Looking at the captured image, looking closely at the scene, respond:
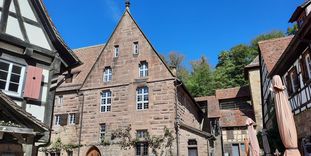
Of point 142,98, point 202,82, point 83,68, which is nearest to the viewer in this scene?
point 142,98

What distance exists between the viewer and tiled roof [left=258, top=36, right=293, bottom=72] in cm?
1725

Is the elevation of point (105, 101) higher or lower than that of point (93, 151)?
higher

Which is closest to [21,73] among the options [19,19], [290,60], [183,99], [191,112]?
[19,19]

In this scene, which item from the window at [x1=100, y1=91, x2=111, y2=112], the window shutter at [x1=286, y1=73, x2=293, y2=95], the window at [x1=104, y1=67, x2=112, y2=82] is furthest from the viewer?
the window at [x1=104, y1=67, x2=112, y2=82]

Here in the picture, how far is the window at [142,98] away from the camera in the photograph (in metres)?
19.1

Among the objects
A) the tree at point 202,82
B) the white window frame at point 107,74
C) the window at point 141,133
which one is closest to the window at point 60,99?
the white window frame at point 107,74

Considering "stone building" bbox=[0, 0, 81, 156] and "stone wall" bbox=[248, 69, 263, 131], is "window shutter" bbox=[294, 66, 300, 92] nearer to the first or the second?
"stone wall" bbox=[248, 69, 263, 131]

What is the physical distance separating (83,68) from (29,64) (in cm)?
1442

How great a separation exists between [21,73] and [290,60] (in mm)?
12196

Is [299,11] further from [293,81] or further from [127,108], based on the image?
[127,108]

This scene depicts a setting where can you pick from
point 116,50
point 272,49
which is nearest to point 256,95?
point 272,49

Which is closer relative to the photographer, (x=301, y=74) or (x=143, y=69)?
(x=301, y=74)

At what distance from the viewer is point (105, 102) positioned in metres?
20.5

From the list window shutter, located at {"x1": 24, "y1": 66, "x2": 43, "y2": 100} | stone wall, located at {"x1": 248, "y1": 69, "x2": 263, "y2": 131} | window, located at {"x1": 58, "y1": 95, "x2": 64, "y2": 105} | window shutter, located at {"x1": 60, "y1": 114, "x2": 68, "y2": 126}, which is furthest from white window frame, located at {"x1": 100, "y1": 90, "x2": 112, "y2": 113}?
stone wall, located at {"x1": 248, "y1": 69, "x2": 263, "y2": 131}
